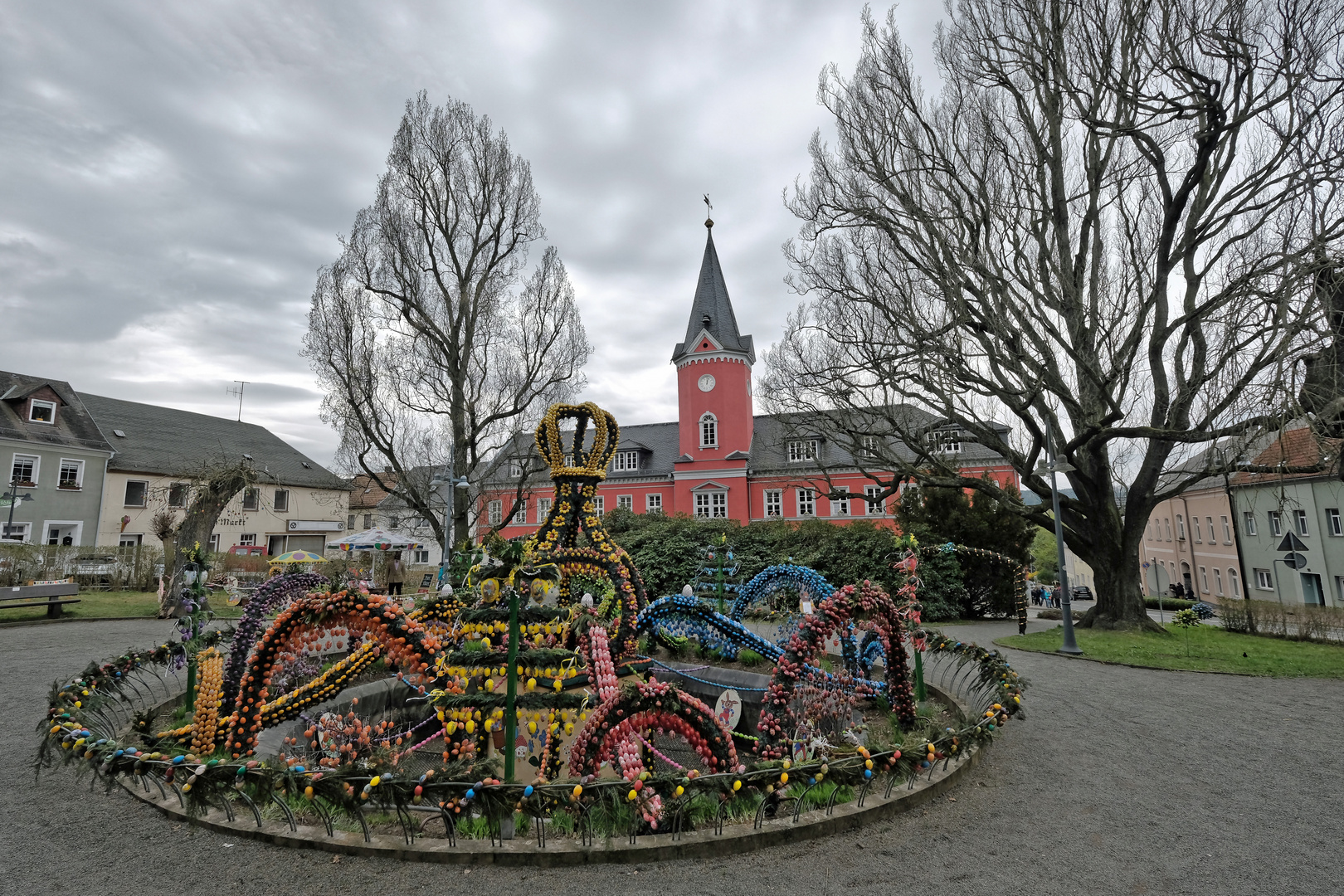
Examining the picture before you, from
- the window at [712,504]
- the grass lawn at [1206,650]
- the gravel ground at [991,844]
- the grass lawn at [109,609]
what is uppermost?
the window at [712,504]

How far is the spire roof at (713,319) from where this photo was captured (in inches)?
1507

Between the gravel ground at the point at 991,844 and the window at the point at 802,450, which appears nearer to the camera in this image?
the gravel ground at the point at 991,844

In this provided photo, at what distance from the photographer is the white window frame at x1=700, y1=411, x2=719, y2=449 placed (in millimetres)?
37531

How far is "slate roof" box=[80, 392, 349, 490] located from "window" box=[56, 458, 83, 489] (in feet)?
4.51

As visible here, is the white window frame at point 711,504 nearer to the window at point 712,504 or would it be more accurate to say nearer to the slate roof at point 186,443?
the window at point 712,504

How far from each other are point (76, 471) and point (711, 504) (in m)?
30.2

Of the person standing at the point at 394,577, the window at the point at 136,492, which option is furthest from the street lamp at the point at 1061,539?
the window at the point at 136,492

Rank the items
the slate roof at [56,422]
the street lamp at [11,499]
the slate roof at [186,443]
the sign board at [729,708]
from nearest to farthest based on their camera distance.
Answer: the sign board at [729,708], the street lamp at [11,499], the slate roof at [56,422], the slate roof at [186,443]

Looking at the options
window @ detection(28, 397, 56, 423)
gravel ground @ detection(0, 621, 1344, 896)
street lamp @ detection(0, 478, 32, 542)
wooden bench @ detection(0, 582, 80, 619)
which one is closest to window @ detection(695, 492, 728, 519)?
wooden bench @ detection(0, 582, 80, 619)

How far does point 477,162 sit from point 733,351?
64.2 feet

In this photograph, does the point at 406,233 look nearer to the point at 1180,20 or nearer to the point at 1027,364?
the point at 1027,364

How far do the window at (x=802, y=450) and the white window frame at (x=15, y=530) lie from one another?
2920 centimetres

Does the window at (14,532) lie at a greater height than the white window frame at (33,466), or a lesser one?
lesser

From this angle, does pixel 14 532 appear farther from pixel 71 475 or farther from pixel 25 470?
pixel 71 475
